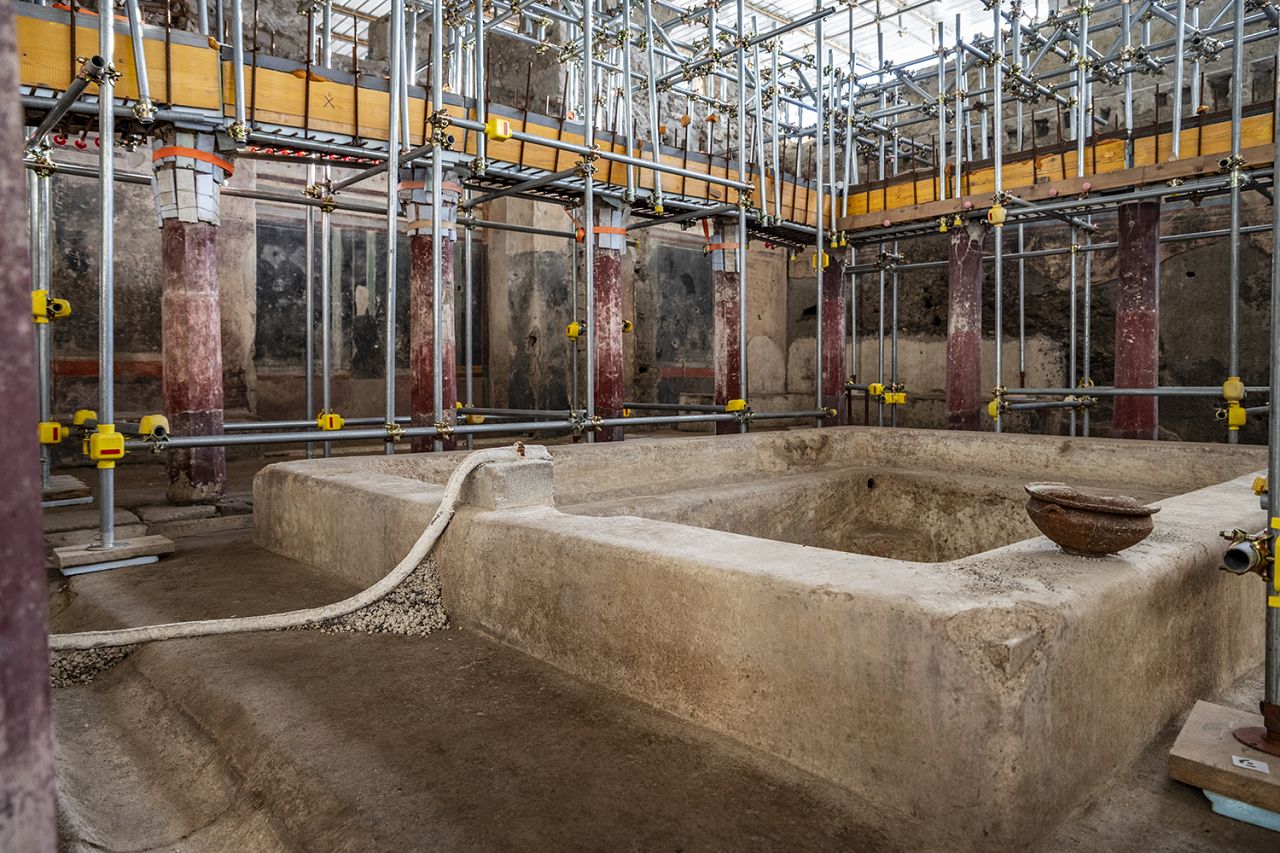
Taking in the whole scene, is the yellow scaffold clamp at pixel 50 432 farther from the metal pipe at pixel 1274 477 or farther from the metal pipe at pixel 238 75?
the metal pipe at pixel 1274 477

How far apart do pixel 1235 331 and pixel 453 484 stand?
19.6ft

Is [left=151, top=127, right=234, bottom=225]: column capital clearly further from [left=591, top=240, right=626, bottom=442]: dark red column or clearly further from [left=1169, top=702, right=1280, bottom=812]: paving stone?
[left=1169, top=702, right=1280, bottom=812]: paving stone

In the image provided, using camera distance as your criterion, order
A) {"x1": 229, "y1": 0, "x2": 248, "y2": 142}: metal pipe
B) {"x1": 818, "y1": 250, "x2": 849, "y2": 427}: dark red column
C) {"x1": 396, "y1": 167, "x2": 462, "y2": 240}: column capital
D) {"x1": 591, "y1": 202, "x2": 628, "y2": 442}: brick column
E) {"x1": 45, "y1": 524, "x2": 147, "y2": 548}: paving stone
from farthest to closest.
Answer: {"x1": 818, "y1": 250, "x2": 849, "y2": 427}: dark red column → {"x1": 591, "y1": 202, "x2": 628, "y2": 442}: brick column → {"x1": 396, "y1": 167, "x2": 462, "y2": 240}: column capital → {"x1": 229, "y1": 0, "x2": 248, "y2": 142}: metal pipe → {"x1": 45, "y1": 524, "x2": 147, "y2": 548}: paving stone

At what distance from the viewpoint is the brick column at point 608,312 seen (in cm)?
832

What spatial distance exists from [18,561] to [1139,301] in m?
9.08

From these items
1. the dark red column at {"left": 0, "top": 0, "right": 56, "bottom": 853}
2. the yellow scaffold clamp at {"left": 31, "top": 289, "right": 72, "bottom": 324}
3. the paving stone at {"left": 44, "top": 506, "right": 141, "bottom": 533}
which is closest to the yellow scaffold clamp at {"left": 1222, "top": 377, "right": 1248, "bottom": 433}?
the dark red column at {"left": 0, "top": 0, "right": 56, "bottom": 853}

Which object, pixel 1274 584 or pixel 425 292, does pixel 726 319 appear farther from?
pixel 1274 584

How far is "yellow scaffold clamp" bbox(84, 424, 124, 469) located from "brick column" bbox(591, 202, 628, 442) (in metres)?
4.54

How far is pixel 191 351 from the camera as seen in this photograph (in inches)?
245

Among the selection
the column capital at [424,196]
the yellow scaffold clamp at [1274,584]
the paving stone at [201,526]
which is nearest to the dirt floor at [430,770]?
the yellow scaffold clamp at [1274,584]

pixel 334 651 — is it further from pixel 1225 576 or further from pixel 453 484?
pixel 1225 576

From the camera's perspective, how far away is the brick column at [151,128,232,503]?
5.95m

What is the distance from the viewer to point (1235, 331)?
6.04 meters

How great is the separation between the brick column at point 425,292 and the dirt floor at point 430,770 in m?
4.28
